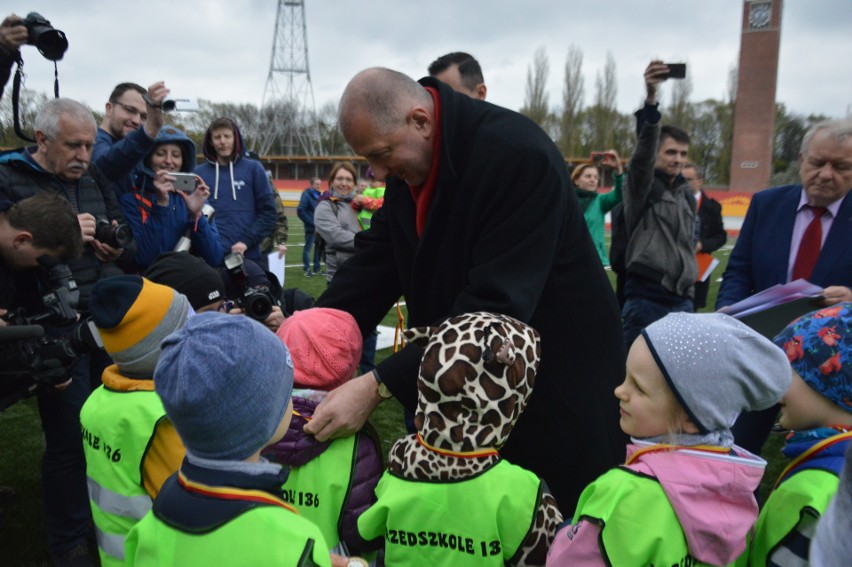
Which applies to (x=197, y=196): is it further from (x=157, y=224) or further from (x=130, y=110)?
(x=130, y=110)

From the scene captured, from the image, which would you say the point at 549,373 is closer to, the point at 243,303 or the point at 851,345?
the point at 851,345

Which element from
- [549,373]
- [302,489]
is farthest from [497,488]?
[302,489]

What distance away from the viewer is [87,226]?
3359 mm

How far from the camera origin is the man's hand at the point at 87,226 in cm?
334

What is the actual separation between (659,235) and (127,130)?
12.5ft

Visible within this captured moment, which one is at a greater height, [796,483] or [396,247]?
[396,247]

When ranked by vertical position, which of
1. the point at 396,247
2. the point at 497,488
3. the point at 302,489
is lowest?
the point at 302,489

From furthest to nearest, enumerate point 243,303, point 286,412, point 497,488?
point 243,303
point 497,488
point 286,412

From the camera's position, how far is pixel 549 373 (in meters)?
2.10

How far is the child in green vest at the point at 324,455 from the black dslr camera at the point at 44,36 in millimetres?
2432

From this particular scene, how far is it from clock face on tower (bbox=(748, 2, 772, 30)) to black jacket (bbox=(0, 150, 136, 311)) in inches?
1846

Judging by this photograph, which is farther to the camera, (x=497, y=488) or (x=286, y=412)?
(x=497, y=488)

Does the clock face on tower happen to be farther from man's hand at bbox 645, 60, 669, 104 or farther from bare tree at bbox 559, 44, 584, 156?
man's hand at bbox 645, 60, 669, 104

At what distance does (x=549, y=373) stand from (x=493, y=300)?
37cm
